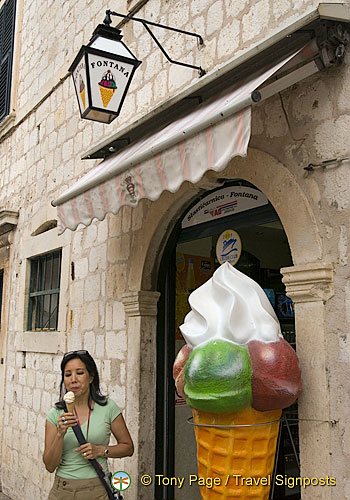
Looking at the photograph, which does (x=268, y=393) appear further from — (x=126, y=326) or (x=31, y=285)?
(x=31, y=285)

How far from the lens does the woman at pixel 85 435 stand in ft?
9.01

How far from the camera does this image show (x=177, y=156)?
9.89 feet

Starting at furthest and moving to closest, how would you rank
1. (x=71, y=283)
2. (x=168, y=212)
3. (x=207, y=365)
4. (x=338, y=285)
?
1. (x=71, y=283)
2. (x=168, y=212)
3. (x=338, y=285)
4. (x=207, y=365)

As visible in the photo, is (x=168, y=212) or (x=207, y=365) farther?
(x=168, y=212)

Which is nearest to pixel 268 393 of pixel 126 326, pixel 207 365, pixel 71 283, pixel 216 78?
pixel 207 365

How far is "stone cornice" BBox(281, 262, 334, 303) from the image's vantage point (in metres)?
2.78

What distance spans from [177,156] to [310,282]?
1.05 metres

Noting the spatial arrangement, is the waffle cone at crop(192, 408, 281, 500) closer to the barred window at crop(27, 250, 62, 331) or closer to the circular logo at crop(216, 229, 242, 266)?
the circular logo at crop(216, 229, 242, 266)

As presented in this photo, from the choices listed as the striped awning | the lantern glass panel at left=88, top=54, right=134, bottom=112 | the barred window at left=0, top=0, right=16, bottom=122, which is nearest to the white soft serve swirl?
the striped awning

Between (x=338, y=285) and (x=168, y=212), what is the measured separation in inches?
74.1

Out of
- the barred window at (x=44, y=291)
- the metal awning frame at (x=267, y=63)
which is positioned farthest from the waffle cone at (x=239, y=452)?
the barred window at (x=44, y=291)

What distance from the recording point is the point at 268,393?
8.21 ft

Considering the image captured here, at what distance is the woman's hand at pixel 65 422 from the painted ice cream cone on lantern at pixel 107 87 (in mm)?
2425

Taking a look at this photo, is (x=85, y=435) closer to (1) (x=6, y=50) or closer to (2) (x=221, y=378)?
(2) (x=221, y=378)
